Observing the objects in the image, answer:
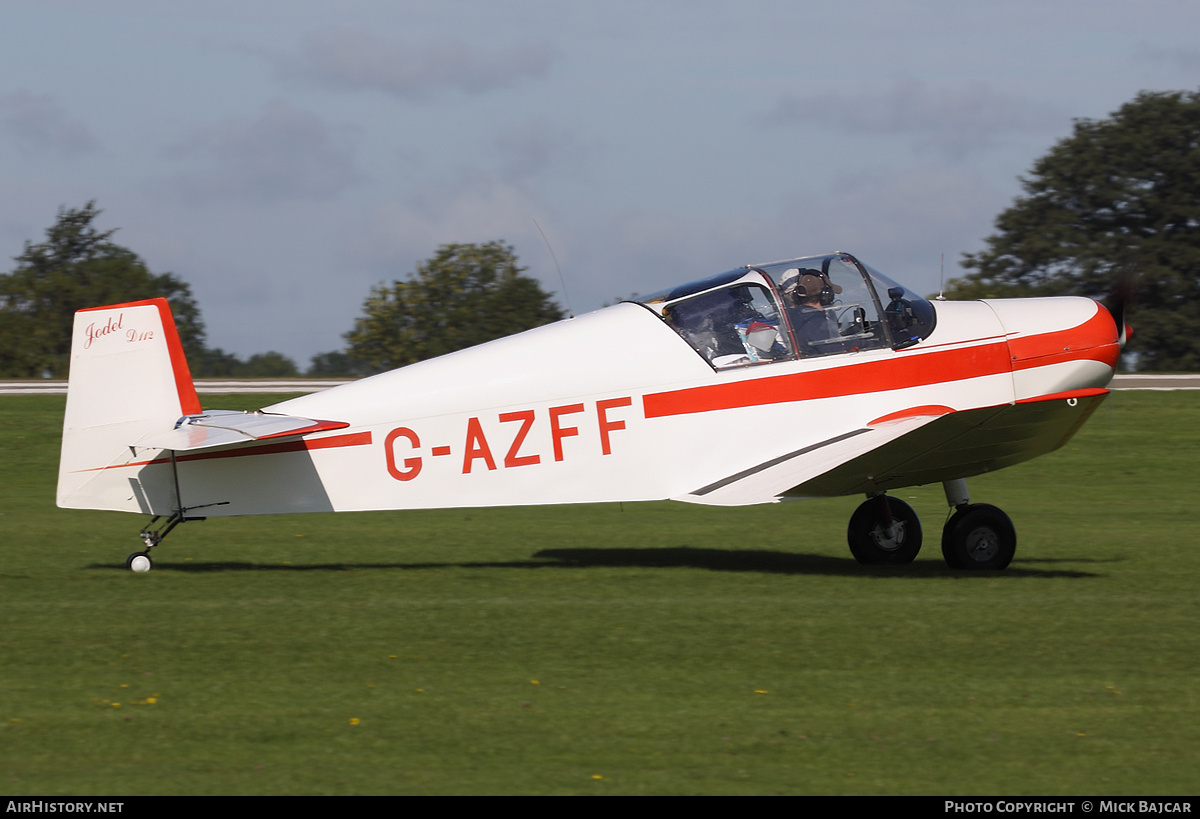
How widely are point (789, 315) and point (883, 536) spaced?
2127 mm

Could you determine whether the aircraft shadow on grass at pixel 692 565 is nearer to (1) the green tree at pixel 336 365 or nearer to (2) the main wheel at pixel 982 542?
(2) the main wheel at pixel 982 542

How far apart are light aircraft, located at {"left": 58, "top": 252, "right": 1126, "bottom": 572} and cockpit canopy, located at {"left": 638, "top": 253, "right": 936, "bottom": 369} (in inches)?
0.6

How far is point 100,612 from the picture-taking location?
25.4ft

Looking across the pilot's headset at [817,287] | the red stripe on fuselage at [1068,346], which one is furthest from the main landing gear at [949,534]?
the pilot's headset at [817,287]

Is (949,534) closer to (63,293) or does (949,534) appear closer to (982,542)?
(982,542)

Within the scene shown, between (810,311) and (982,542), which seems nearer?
(810,311)

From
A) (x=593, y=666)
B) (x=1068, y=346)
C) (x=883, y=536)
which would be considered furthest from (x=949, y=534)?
(x=593, y=666)

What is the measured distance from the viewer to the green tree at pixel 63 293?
130ft

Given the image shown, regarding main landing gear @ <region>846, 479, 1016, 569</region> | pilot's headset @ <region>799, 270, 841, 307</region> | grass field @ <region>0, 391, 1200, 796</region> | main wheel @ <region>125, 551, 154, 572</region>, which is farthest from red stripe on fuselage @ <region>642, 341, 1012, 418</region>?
main wheel @ <region>125, 551, 154, 572</region>

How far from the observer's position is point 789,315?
29.2 ft

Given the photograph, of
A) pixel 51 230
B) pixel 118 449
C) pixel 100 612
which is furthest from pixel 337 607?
pixel 51 230

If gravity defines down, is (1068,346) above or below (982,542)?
above

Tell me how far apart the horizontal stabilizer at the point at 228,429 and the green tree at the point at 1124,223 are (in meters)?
34.2
